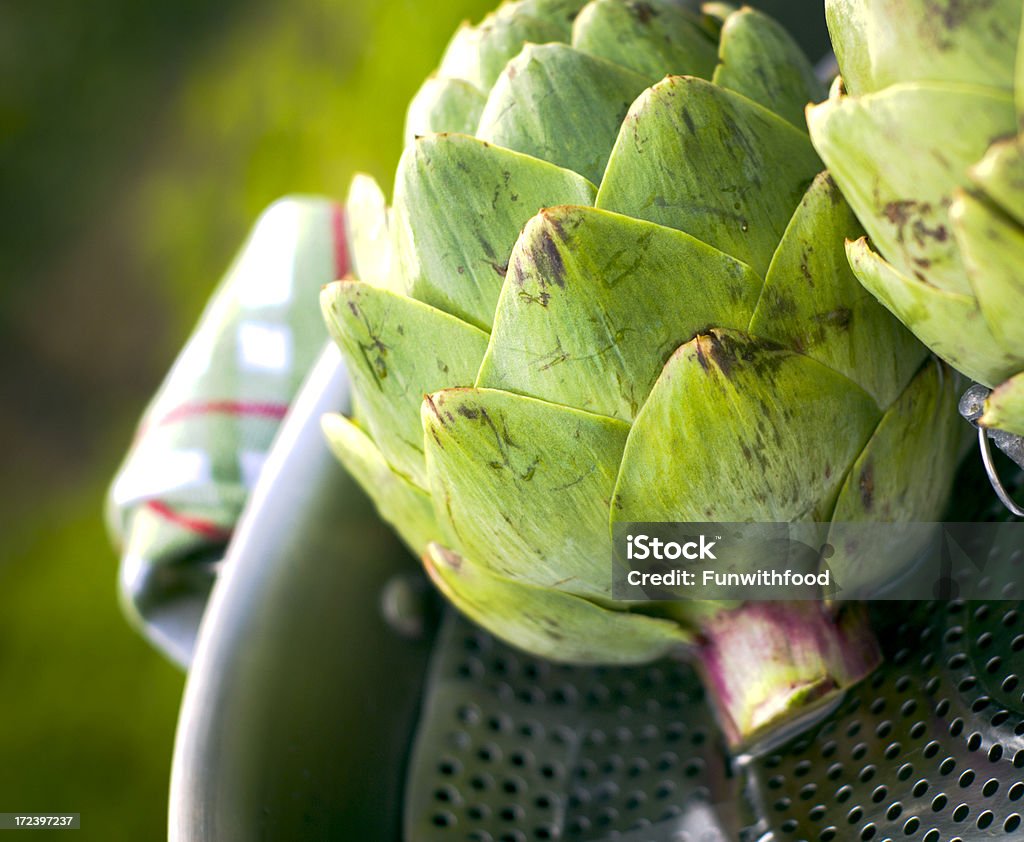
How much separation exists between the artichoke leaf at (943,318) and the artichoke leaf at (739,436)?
3 cm

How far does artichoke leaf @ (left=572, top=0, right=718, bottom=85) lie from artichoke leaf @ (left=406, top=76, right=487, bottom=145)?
37mm

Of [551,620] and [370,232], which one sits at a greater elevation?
[370,232]

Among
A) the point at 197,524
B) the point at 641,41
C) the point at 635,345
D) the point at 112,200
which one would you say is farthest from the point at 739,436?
the point at 112,200

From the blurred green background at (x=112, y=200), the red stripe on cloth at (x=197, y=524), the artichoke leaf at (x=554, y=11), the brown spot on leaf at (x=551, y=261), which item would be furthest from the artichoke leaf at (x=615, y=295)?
the blurred green background at (x=112, y=200)

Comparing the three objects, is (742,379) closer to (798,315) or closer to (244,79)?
(798,315)

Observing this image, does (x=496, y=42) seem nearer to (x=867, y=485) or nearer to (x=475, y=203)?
(x=475, y=203)

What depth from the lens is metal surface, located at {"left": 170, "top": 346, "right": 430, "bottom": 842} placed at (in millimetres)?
366

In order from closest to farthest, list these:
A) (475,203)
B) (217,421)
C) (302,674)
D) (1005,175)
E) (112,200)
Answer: (1005,175)
(475,203)
(302,674)
(217,421)
(112,200)

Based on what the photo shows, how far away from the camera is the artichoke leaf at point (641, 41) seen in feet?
1.08

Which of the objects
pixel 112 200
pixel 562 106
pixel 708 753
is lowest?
pixel 708 753

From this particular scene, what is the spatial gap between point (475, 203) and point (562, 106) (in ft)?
0.13

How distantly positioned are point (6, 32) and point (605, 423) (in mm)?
953

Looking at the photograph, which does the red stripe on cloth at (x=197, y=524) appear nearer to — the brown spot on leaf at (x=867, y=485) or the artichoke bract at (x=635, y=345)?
the artichoke bract at (x=635, y=345)

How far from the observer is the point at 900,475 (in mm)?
297
